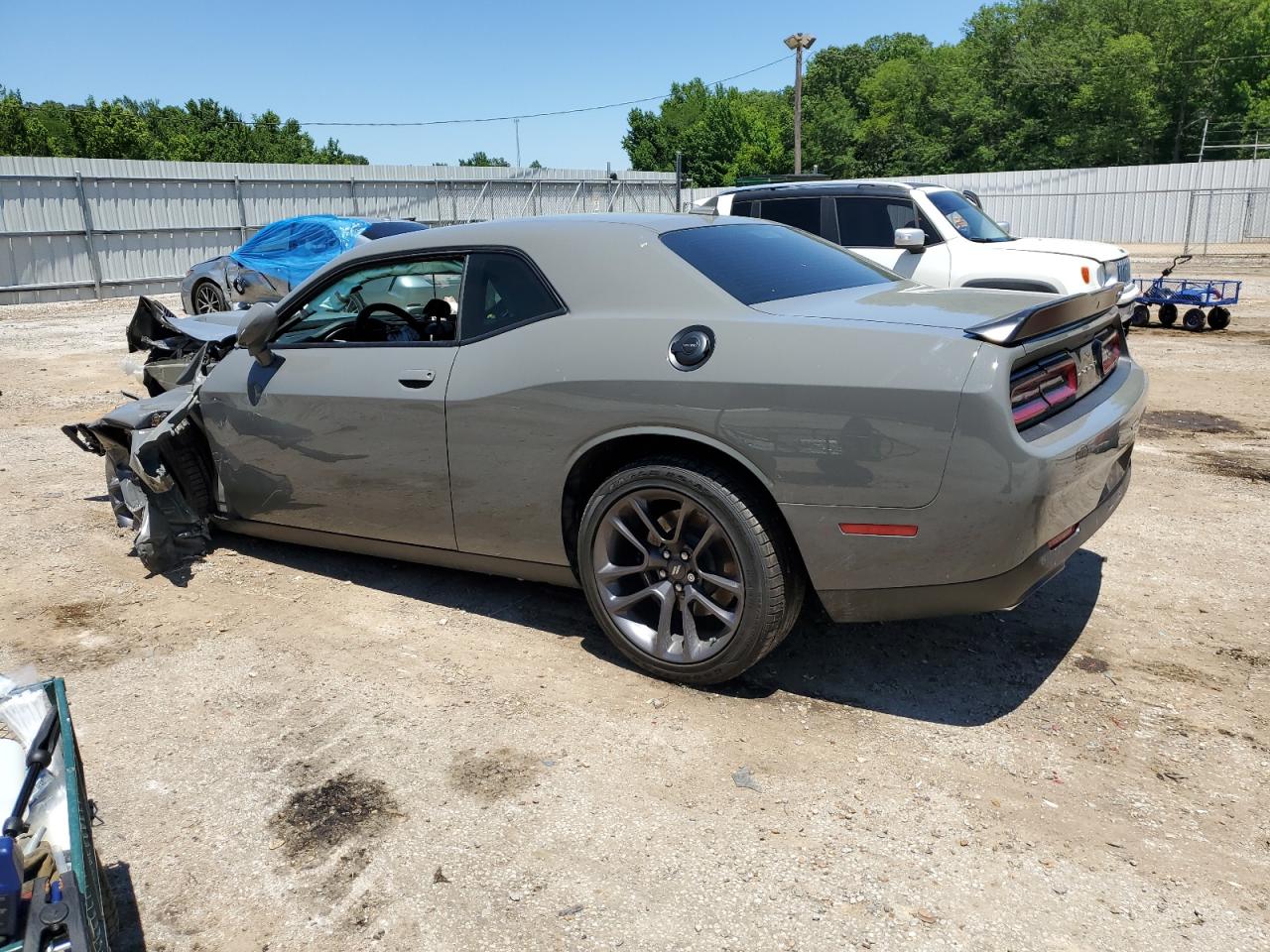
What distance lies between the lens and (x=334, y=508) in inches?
170

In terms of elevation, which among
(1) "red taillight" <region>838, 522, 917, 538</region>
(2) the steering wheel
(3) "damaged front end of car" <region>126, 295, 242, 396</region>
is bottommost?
(1) "red taillight" <region>838, 522, 917, 538</region>

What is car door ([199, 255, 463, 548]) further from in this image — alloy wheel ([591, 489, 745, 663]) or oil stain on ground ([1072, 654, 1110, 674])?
oil stain on ground ([1072, 654, 1110, 674])

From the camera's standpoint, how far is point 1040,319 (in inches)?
117

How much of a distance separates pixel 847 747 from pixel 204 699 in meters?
2.30

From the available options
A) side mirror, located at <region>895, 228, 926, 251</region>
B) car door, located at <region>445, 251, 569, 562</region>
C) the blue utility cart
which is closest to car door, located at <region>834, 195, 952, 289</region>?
side mirror, located at <region>895, 228, 926, 251</region>

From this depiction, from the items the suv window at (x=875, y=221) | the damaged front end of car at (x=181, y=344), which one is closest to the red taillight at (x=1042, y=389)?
the damaged front end of car at (x=181, y=344)

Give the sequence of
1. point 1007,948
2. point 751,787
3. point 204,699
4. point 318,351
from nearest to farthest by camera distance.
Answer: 1. point 1007,948
2. point 751,787
3. point 204,699
4. point 318,351

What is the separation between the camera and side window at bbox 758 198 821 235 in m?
9.82

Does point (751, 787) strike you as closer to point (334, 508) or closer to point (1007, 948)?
→ point (1007, 948)

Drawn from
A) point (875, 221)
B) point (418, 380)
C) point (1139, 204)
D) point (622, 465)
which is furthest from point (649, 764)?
point (1139, 204)

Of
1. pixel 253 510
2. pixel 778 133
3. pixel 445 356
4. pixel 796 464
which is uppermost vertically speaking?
pixel 778 133

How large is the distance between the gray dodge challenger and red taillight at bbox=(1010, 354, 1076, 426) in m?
0.01

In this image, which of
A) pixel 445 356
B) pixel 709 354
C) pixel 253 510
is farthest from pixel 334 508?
pixel 709 354

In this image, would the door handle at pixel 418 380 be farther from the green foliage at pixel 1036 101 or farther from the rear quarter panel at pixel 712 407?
the green foliage at pixel 1036 101
